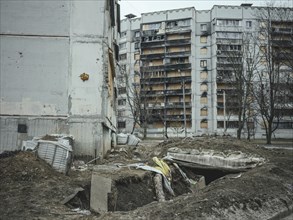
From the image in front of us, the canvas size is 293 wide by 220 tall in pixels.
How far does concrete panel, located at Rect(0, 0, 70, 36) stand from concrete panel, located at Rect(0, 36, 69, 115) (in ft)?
1.06

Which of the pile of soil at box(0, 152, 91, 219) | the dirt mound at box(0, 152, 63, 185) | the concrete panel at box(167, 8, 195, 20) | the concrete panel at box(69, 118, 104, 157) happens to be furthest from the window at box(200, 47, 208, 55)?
the dirt mound at box(0, 152, 63, 185)

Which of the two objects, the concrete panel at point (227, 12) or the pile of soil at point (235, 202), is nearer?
Answer: the pile of soil at point (235, 202)

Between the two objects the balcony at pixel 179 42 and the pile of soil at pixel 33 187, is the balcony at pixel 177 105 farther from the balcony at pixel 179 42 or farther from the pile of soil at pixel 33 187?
the pile of soil at pixel 33 187

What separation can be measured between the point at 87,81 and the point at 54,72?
1.27m

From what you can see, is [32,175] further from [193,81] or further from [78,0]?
[193,81]

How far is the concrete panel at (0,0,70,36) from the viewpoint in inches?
516

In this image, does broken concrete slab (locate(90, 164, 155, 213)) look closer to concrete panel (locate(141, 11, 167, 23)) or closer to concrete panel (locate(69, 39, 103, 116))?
concrete panel (locate(69, 39, 103, 116))

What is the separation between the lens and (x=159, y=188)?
9727 mm

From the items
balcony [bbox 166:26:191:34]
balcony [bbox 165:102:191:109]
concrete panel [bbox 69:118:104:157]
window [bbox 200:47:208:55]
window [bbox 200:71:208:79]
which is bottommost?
concrete panel [bbox 69:118:104:157]

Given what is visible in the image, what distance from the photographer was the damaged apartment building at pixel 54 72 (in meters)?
12.7

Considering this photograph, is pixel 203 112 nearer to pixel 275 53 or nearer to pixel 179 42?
pixel 179 42

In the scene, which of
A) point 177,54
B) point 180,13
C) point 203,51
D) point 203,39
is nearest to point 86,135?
point 177,54

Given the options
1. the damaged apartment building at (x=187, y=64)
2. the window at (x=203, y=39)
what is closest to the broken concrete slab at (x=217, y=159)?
the damaged apartment building at (x=187, y=64)

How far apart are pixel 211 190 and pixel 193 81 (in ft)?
212
